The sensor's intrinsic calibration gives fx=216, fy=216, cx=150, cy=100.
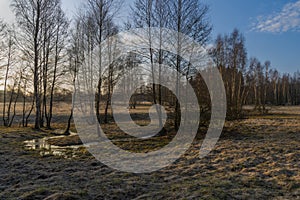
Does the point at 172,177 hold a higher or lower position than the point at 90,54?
lower

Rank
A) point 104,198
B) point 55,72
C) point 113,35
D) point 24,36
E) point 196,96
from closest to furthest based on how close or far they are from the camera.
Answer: point 104,198 < point 196,96 < point 24,36 < point 113,35 < point 55,72

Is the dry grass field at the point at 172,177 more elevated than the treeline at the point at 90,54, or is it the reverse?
the treeline at the point at 90,54

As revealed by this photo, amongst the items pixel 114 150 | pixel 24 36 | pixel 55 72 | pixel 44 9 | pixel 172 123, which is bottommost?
pixel 114 150

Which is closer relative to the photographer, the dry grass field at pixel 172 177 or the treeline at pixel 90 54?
the dry grass field at pixel 172 177

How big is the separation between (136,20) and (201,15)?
11.9ft

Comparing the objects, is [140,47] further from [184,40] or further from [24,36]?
[24,36]

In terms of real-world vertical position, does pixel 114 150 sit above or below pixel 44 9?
below

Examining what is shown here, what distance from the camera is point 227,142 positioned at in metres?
9.05

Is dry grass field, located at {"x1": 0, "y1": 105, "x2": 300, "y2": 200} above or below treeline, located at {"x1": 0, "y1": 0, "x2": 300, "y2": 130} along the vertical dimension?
below

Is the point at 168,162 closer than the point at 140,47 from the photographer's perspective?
Yes

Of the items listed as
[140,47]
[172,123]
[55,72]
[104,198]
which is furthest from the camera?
[55,72]

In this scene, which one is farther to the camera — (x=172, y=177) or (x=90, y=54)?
(x=90, y=54)

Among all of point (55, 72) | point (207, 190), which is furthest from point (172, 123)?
point (55, 72)

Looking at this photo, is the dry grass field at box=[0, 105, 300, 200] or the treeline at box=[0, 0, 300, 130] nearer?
the dry grass field at box=[0, 105, 300, 200]
